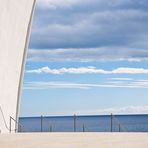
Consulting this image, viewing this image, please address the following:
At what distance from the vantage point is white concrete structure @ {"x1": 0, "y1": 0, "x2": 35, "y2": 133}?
72.8ft

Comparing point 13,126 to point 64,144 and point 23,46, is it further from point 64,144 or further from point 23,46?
point 64,144

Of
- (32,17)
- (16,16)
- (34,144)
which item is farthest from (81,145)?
(32,17)

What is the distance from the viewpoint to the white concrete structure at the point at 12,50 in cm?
2219

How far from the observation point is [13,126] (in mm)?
24062

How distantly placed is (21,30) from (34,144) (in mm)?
12736

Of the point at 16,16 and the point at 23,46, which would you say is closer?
the point at 16,16

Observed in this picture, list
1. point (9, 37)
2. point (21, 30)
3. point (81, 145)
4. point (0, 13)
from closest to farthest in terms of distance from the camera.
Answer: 1. point (81, 145)
2. point (0, 13)
3. point (9, 37)
4. point (21, 30)

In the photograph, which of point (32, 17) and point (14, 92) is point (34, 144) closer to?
point (14, 92)

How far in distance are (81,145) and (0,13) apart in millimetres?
10913

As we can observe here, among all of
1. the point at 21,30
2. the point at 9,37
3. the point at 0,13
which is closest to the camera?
the point at 0,13

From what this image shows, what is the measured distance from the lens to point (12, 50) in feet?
77.3

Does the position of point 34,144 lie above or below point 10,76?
below

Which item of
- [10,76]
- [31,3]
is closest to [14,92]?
[10,76]

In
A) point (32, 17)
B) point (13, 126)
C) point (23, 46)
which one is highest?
point (32, 17)
